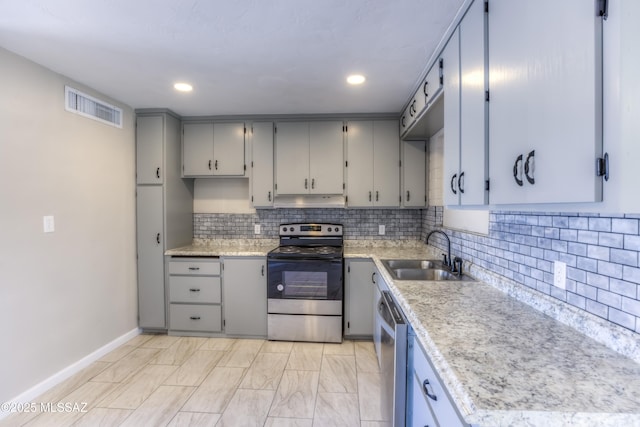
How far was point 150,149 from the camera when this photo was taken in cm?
307

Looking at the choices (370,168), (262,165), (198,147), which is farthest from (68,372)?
(370,168)

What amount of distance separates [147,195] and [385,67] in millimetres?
2635

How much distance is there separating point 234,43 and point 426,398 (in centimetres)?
214

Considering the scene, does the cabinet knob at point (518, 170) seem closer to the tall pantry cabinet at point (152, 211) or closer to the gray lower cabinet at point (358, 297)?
the gray lower cabinet at point (358, 297)

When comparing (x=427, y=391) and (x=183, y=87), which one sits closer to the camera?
(x=427, y=391)

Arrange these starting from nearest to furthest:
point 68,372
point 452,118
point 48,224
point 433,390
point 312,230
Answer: point 433,390 < point 452,118 < point 48,224 < point 68,372 < point 312,230

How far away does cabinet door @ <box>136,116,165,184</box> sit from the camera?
306 cm

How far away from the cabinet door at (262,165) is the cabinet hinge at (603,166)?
2.82 metres

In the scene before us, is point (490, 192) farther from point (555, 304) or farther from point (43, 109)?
point (43, 109)

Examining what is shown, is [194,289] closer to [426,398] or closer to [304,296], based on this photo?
[304,296]

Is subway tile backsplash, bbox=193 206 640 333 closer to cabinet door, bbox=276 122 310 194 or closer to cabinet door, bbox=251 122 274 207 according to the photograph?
cabinet door, bbox=276 122 310 194

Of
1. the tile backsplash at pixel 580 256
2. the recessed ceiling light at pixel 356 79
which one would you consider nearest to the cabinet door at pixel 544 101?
the tile backsplash at pixel 580 256

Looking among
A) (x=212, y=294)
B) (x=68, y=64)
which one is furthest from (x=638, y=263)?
(x=68, y=64)

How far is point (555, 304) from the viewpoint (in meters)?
1.20
